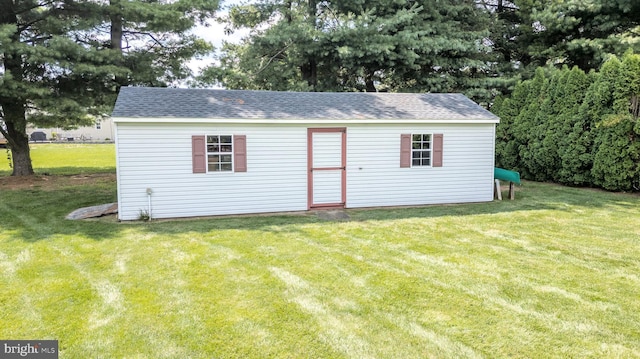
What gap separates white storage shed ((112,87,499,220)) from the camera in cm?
814

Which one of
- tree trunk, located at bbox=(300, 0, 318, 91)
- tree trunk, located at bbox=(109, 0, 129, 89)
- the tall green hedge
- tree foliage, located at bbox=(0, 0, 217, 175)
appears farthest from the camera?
tree trunk, located at bbox=(300, 0, 318, 91)

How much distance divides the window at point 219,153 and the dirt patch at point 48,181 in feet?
21.5

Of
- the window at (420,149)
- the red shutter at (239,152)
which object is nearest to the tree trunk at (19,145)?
the red shutter at (239,152)

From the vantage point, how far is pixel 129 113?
25.9 ft

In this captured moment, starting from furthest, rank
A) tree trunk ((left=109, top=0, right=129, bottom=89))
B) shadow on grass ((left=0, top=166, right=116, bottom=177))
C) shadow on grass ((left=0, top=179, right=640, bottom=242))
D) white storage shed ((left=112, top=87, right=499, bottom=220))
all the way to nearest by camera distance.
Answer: shadow on grass ((left=0, top=166, right=116, bottom=177)) < tree trunk ((left=109, top=0, right=129, bottom=89)) < white storage shed ((left=112, top=87, right=499, bottom=220)) < shadow on grass ((left=0, top=179, right=640, bottom=242))

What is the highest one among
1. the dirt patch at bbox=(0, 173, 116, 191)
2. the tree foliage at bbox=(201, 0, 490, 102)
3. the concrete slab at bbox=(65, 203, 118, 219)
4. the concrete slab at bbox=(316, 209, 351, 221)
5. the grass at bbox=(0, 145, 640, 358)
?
the tree foliage at bbox=(201, 0, 490, 102)

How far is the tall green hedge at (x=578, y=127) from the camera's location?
35.4ft

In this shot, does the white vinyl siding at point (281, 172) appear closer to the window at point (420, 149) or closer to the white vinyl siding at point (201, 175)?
the white vinyl siding at point (201, 175)

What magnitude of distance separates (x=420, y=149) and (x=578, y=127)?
18.7 feet

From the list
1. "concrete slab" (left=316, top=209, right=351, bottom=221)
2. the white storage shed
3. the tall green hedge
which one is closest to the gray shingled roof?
the white storage shed

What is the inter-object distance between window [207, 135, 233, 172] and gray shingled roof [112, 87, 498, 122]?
0.50 metres

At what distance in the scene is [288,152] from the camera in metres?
8.98

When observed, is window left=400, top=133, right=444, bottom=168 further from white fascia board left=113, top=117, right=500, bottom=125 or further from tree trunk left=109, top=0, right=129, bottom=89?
tree trunk left=109, top=0, right=129, bottom=89

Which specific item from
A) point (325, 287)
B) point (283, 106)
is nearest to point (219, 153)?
point (283, 106)
